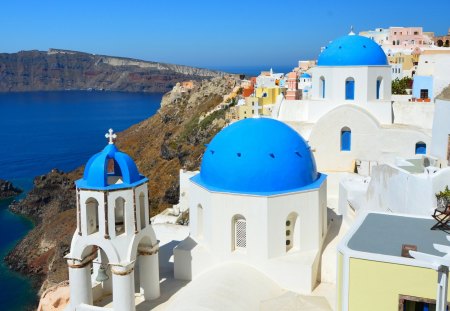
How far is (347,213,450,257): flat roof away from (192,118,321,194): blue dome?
6.95 ft

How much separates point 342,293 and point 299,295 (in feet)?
9.33

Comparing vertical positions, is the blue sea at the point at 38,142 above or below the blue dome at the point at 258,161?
below

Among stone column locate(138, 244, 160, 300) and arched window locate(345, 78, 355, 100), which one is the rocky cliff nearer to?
arched window locate(345, 78, 355, 100)

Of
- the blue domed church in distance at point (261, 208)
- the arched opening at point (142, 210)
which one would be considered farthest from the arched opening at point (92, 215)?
the blue domed church in distance at point (261, 208)

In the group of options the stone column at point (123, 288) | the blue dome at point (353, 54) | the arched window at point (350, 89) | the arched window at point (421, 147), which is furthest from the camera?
the arched window at point (350, 89)

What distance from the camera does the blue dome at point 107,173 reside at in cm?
977

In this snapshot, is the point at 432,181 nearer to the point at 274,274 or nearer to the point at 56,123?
the point at 274,274

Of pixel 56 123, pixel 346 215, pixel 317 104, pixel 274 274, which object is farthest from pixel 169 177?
pixel 56 123

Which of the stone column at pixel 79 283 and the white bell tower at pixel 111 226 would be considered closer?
the white bell tower at pixel 111 226

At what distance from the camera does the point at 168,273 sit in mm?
11969

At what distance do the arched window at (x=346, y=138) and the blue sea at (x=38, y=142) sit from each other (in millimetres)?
18266

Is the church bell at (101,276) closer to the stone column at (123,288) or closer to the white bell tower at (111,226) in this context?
the white bell tower at (111,226)

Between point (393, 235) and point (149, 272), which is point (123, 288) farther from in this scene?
point (393, 235)

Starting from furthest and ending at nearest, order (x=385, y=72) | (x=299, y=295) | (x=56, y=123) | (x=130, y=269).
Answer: (x=56, y=123) → (x=385, y=72) → (x=299, y=295) → (x=130, y=269)
